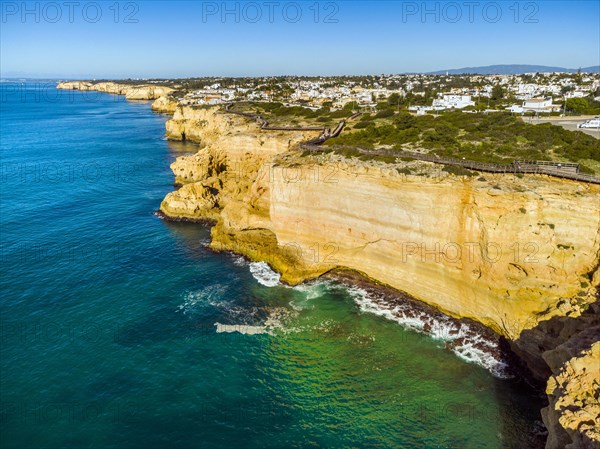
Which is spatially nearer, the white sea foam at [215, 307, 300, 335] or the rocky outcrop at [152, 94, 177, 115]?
the white sea foam at [215, 307, 300, 335]

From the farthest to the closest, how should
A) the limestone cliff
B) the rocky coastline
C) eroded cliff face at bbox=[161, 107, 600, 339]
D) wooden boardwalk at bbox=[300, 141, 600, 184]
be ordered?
wooden boardwalk at bbox=[300, 141, 600, 184]
eroded cliff face at bbox=[161, 107, 600, 339]
the limestone cliff
the rocky coastline

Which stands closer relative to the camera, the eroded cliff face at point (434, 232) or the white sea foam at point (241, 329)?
the eroded cliff face at point (434, 232)

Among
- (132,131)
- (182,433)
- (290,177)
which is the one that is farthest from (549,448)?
(132,131)

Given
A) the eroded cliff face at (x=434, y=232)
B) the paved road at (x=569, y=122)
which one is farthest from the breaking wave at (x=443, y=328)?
the paved road at (x=569, y=122)

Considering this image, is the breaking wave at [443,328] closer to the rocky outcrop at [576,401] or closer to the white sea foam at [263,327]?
the white sea foam at [263,327]

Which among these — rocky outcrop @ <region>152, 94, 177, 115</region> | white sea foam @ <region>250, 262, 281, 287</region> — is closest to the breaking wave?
white sea foam @ <region>250, 262, 281, 287</region>

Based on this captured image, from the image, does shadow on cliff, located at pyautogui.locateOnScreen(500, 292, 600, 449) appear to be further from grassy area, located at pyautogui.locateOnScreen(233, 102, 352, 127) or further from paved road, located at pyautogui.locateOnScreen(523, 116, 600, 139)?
grassy area, located at pyautogui.locateOnScreen(233, 102, 352, 127)
